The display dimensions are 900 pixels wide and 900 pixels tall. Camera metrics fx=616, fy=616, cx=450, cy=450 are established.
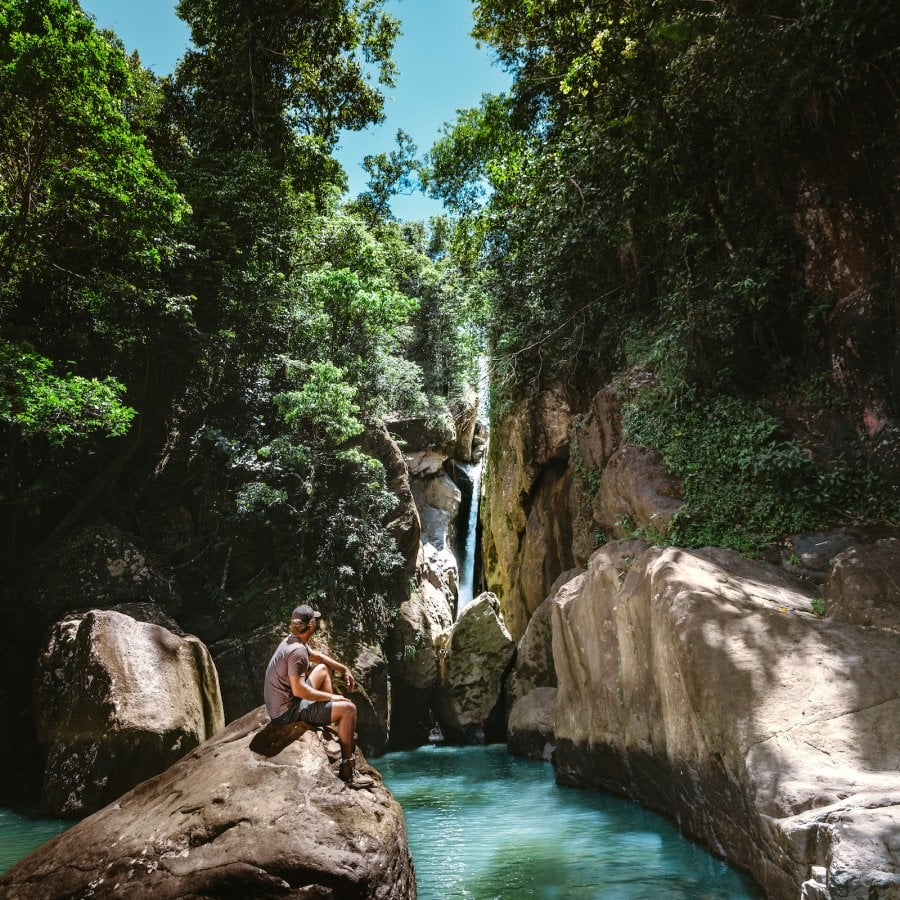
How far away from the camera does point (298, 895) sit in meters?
3.95

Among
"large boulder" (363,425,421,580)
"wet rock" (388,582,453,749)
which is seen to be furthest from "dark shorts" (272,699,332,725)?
"large boulder" (363,425,421,580)

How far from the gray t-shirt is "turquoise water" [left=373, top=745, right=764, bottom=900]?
248 centimetres

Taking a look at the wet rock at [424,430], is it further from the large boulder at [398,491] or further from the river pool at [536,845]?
the river pool at [536,845]

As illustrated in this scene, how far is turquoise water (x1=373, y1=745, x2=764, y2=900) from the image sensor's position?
5.89 meters

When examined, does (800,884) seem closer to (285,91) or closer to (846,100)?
(846,100)

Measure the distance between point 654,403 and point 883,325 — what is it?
3.70m

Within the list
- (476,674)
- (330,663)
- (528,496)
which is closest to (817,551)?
(330,663)

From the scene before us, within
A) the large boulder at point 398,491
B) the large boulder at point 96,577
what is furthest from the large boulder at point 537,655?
the large boulder at point 96,577

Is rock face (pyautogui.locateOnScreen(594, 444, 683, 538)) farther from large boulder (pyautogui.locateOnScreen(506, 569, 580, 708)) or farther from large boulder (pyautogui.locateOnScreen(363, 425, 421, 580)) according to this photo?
large boulder (pyautogui.locateOnScreen(363, 425, 421, 580))

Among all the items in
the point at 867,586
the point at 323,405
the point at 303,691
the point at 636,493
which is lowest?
the point at 303,691

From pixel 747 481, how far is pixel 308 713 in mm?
7159

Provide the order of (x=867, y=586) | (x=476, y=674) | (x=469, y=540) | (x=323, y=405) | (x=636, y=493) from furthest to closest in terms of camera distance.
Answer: (x=469, y=540) < (x=476, y=674) < (x=323, y=405) < (x=636, y=493) < (x=867, y=586)

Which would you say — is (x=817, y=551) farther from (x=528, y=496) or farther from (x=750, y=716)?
(x=528, y=496)

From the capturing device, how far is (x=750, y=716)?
5.41m
